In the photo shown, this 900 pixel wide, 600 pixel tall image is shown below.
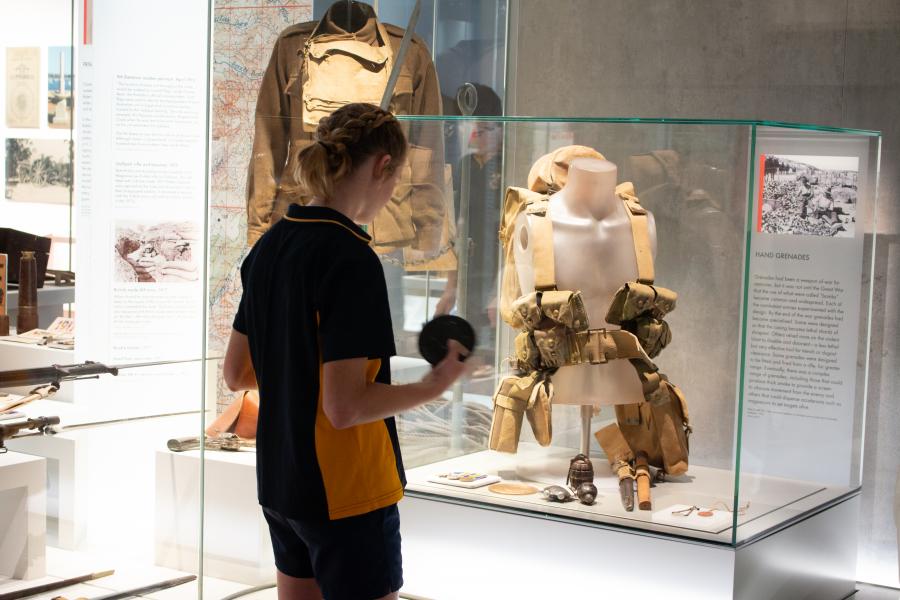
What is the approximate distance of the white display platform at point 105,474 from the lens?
4.64 metres

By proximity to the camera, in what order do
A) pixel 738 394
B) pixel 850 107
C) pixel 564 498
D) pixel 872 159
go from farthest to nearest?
1. pixel 850 107
2. pixel 872 159
3. pixel 564 498
4. pixel 738 394

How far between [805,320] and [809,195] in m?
0.42

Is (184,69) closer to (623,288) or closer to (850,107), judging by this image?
(623,288)

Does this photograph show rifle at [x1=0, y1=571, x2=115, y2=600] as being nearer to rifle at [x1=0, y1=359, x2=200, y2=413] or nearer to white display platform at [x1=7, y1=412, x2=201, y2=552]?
white display platform at [x1=7, y1=412, x2=201, y2=552]

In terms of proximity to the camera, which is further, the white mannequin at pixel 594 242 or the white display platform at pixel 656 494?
the white mannequin at pixel 594 242

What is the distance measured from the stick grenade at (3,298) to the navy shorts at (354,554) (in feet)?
10.4

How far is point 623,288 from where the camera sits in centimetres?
358

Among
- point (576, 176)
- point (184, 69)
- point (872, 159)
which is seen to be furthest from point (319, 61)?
point (872, 159)

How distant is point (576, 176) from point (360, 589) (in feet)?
6.10

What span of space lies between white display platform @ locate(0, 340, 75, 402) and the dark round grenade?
2457 mm

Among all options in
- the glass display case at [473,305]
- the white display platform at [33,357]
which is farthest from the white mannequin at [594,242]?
the white display platform at [33,357]

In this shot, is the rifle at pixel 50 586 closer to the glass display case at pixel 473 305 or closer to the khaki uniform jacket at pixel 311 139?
the glass display case at pixel 473 305

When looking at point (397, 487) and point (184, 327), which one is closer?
point (397, 487)

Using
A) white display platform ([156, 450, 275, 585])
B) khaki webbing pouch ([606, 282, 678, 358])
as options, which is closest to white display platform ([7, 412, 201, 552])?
white display platform ([156, 450, 275, 585])
